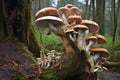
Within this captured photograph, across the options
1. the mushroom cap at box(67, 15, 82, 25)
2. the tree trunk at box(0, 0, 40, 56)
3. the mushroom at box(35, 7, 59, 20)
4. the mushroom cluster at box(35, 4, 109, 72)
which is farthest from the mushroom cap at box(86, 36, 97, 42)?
the tree trunk at box(0, 0, 40, 56)

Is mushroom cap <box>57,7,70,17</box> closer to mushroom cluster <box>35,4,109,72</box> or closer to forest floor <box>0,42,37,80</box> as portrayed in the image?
mushroom cluster <box>35,4,109,72</box>

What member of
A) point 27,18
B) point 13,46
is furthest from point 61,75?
point 27,18

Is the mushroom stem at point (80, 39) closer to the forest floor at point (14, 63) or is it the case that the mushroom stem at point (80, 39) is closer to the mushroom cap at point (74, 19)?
the mushroom cap at point (74, 19)

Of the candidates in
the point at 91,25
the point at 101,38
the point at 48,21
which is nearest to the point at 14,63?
the point at 48,21

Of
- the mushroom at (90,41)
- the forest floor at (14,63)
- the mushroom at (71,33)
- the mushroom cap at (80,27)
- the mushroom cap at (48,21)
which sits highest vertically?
the mushroom cap at (48,21)

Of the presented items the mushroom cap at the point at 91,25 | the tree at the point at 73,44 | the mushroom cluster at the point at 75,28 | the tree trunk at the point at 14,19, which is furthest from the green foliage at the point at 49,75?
the tree trunk at the point at 14,19
